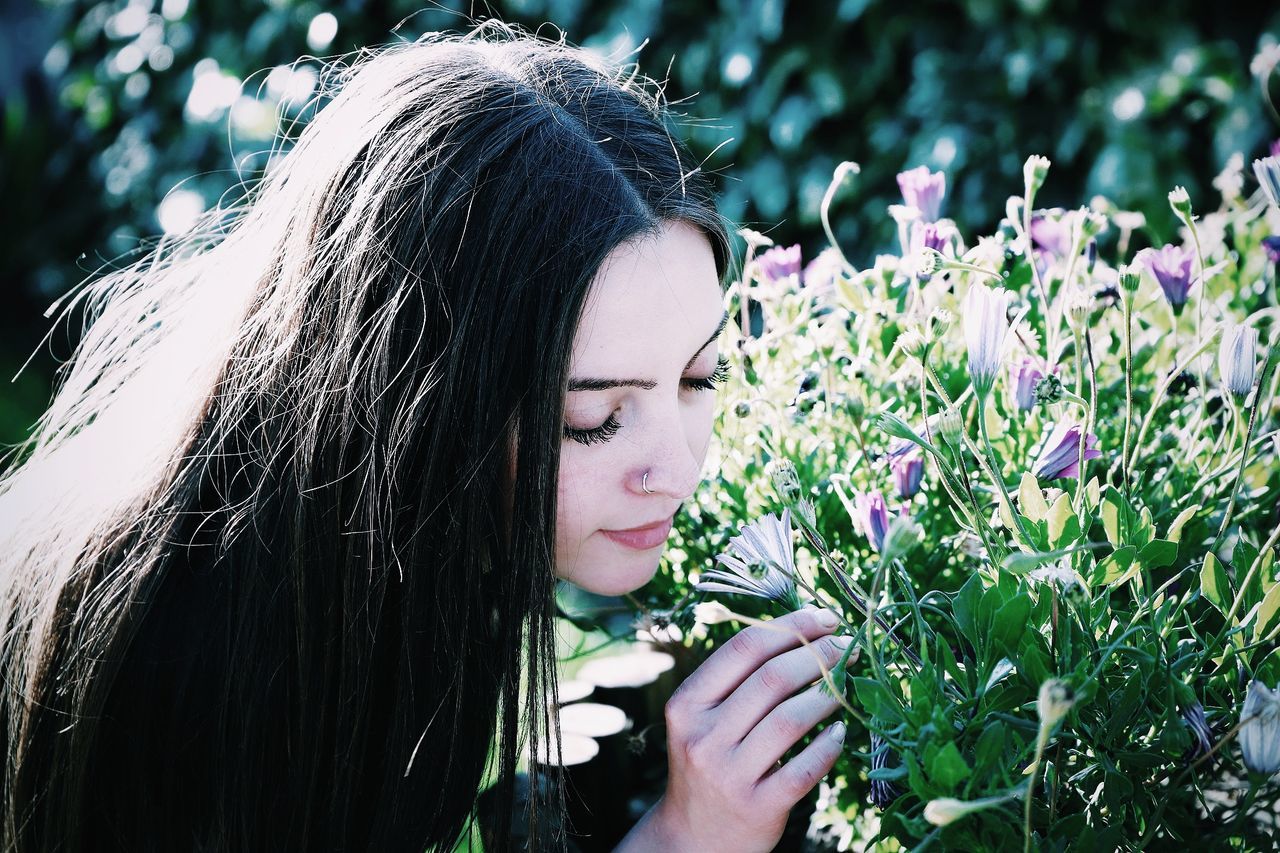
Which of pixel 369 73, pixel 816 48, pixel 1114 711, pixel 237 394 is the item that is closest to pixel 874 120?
pixel 816 48

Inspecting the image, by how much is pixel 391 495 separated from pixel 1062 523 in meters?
0.52

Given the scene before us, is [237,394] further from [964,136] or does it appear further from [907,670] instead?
[964,136]

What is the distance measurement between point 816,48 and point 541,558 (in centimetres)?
200

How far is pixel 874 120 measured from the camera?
8.32 feet

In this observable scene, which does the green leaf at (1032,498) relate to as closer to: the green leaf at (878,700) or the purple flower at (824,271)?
the green leaf at (878,700)

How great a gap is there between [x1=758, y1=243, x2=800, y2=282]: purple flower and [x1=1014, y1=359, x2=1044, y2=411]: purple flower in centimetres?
35

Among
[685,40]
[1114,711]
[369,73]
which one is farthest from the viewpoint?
[685,40]

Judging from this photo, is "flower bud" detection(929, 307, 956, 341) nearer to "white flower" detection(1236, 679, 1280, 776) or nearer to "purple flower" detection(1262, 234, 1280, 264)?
"white flower" detection(1236, 679, 1280, 776)

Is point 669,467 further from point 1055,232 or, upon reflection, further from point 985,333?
point 1055,232

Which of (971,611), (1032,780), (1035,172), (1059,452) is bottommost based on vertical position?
(1032,780)

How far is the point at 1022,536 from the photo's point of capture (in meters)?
0.61

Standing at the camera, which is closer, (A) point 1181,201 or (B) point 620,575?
(A) point 1181,201

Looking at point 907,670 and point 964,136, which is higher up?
point 964,136

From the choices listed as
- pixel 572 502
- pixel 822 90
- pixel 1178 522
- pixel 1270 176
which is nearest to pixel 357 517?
pixel 572 502
